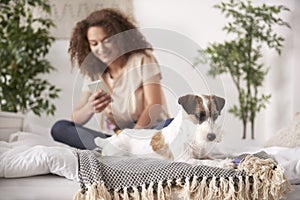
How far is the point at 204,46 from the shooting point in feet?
11.3

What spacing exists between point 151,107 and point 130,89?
0.15 m

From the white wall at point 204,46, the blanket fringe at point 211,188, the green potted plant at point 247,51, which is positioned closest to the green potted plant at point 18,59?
the white wall at point 204,46

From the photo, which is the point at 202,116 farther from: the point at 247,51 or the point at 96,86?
the point at 247,51

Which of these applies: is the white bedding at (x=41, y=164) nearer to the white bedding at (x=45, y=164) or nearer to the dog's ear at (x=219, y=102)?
the white bedding at (x=45, y=164)

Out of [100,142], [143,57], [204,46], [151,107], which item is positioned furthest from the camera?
[204,46]

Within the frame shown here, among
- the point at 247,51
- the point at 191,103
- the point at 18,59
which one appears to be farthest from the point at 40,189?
the point at 247,51

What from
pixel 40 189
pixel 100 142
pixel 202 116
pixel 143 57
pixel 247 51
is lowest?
pixel 40 189

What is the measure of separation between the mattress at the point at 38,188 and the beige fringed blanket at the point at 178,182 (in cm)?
6

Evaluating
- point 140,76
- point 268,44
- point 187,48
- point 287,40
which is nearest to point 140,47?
point 140,76

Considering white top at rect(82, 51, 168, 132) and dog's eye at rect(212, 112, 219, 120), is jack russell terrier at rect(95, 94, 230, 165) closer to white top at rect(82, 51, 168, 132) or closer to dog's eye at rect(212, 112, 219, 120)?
dog's eye at rect(212, 112, 219, 120)

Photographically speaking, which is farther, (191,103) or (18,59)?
(18,59)

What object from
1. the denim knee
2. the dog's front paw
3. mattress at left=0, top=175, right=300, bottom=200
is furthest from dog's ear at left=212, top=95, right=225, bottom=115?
the denim knee

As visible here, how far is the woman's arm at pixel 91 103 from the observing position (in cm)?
173

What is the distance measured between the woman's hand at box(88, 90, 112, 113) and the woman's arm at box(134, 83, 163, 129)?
0.15m
